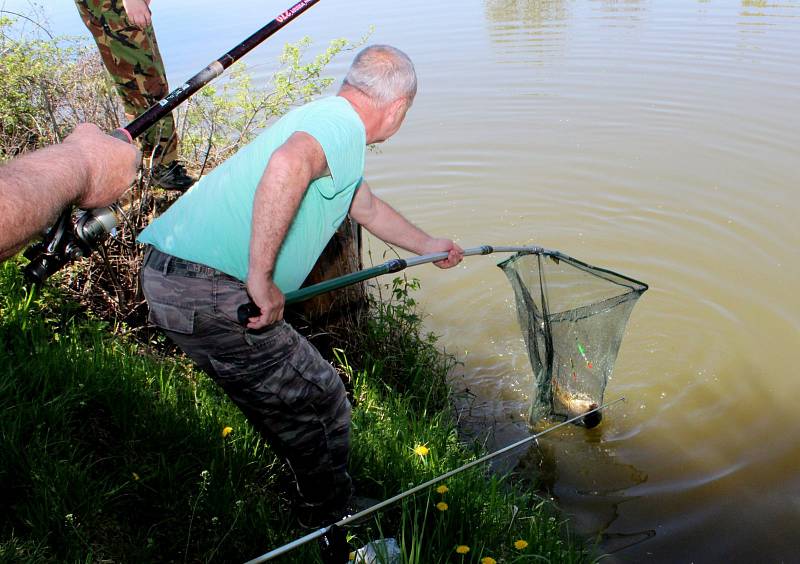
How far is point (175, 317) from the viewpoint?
2818mm

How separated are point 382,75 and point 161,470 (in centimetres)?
190

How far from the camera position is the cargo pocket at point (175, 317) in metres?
2.80

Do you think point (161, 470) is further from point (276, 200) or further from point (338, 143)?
point (338, 143)

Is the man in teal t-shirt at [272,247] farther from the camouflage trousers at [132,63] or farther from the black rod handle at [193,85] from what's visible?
the camouflage trousers at [132,63]

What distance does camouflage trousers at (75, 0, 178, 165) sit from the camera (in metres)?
4.85

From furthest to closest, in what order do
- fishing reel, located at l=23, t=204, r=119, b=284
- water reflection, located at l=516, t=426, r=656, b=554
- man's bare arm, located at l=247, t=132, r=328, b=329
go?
water reflection, located at l=516, t=426, r=656, b=554 → man's bare arm, located at l=247, t=132, r=328, b=329 → fishing reel, located at l=23, t=204, r=119, b=284

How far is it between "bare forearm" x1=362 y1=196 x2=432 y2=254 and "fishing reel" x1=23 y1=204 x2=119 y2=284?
66.1 inches

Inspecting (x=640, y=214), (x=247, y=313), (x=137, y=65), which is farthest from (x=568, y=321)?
(x=640, y=214)

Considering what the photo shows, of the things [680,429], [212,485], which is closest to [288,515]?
[212,485]

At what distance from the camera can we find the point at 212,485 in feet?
10.7

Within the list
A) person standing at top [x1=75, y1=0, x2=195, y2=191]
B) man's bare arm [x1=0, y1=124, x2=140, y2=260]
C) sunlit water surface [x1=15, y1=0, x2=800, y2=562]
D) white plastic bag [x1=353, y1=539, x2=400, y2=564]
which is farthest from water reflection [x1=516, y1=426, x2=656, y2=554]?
man's bare arm [x1=0, y1=124, x2=140, y2=260]

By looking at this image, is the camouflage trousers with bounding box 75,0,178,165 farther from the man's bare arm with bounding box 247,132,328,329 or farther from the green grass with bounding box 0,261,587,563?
the man's bare arm with bounding box 247,132,328,329

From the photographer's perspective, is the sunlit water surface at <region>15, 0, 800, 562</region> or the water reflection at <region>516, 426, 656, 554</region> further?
the sunlit water surface at <region>15, 0, 800, 562</region>

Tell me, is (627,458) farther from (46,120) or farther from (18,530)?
(46,120)
